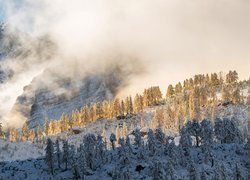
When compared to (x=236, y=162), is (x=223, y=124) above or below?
above

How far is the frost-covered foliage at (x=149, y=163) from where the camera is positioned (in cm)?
13888

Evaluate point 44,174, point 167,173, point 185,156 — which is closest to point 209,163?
point 185,156

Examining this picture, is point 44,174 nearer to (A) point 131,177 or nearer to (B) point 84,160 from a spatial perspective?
(B) point 84,160

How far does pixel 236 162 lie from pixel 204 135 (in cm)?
1724

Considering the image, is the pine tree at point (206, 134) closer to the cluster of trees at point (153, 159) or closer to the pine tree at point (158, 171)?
the cluster of trees at point (153, 159)

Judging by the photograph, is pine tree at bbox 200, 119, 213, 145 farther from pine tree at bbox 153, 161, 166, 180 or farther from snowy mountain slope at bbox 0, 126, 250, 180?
pine tree at bbox 153, 161, 166, 180

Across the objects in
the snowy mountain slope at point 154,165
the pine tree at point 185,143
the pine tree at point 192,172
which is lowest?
the pine tree at point 192,172

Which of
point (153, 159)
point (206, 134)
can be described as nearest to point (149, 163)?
point (153, 159)

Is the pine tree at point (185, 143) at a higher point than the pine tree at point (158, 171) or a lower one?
higher

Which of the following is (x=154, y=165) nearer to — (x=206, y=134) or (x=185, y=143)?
(x=185, y=143)

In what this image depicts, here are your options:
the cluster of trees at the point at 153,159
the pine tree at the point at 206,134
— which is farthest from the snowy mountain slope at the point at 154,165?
the pine tree at the point at 206,134

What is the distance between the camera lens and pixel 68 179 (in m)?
146

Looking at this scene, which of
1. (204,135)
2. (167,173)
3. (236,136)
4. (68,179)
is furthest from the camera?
(236,136)

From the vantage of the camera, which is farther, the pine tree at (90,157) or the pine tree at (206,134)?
the pine tree at (206,134)
